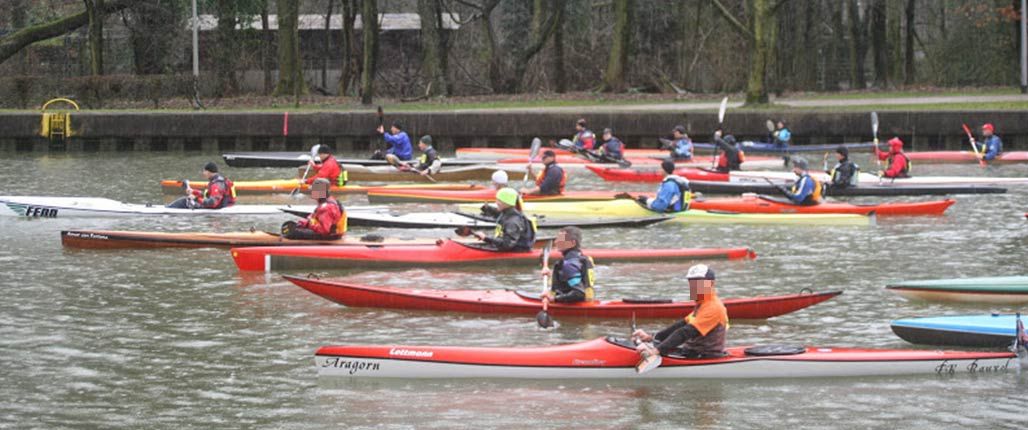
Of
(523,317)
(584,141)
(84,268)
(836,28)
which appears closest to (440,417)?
(523,317)

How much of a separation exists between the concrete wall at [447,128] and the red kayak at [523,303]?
20317 mm

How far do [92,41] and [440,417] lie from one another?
3408 centimetres

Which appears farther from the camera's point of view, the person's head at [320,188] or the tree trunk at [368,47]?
the tree trunk at [368,47]

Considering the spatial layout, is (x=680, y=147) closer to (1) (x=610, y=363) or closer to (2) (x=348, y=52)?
(1) (x=610, y=363)

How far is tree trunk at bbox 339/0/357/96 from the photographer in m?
45.0

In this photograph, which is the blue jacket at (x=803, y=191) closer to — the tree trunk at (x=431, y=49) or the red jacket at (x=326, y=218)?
the red jacket at (x=326, y=218)

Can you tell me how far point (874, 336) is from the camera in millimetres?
13109

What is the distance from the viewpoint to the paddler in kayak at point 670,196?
2014cm

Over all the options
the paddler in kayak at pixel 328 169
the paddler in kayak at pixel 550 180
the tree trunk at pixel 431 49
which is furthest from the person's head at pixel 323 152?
the tree trunk at pixel 431 49

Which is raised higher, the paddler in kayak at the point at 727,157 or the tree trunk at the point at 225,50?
the tree trunk at the point at 225,50

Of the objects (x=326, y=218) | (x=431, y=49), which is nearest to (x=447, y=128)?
(x=431, y=49)

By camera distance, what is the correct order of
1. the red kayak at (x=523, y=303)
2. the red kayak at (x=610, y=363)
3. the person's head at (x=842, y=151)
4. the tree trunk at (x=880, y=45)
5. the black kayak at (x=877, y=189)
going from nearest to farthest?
1. the red kayak at (x=610, y=363)
2. the red kayak at (x=523, y=303)
3. the person's head at (x=842, y=151)
4. the black kayak at (x=877, y=189)
5. the tree trunk at (x=880, y=45)

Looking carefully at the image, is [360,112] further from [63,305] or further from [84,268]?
[63,305]

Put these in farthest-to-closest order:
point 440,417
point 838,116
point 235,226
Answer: point 838,116 → point 235,226 → point 440,417
